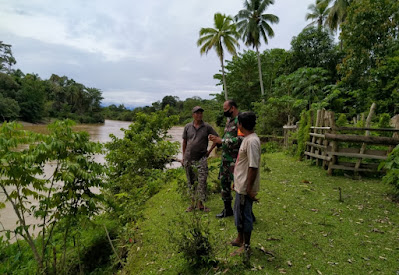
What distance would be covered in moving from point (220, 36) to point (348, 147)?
65.4ft

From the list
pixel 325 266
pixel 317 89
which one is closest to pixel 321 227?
pixel 325 266

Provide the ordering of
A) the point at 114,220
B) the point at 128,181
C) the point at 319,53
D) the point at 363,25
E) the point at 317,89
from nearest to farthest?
the point at 114,220 → the point at 128,181 → the point at 363,25 → the point at 317,89 → the point at 319,53

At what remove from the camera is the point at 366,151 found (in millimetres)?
6066

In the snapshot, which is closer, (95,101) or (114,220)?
→ (114,220)

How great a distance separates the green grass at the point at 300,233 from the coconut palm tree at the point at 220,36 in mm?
19335

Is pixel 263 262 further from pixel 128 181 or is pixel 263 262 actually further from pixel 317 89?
pixel 317 89

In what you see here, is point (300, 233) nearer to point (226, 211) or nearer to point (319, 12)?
point (226, 211)

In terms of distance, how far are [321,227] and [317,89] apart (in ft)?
45.9

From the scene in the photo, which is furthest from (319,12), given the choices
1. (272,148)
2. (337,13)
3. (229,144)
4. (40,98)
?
(40,98)

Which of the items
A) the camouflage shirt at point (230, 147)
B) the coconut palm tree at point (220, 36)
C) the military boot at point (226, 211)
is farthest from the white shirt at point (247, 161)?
the coconut palm tree at point (220, 36)

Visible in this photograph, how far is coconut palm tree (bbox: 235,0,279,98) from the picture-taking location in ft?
78.7

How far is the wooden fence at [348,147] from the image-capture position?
19.2 feet

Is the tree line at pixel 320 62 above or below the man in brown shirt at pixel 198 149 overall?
above

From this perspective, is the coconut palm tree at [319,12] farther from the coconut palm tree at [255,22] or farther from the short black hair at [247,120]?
the short black hair at [247,120]
